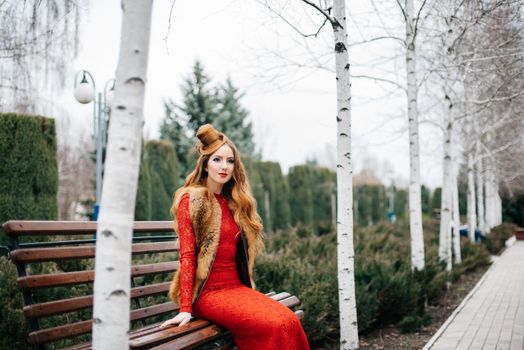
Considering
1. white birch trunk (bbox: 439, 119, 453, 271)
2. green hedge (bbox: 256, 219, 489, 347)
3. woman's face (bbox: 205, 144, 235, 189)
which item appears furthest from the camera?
white birch trunk (bbox: 439, 119, 453, 271)

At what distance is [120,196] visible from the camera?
1.99m

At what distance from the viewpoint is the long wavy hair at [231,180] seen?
3369mm

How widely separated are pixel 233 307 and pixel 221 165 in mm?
956

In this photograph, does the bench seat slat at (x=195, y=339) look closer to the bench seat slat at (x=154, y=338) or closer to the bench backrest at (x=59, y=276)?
the bench seat slat at (x=154, y=338)

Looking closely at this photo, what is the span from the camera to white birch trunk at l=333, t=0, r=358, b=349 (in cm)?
416

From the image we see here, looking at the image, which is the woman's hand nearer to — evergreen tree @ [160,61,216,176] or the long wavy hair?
the long wavy hair

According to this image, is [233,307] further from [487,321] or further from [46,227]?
[487,321]

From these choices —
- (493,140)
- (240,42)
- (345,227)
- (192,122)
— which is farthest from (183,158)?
(345,227)

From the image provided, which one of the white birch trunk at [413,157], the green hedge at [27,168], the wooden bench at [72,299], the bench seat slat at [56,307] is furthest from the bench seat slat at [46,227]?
the white birch trunk at [413,157]

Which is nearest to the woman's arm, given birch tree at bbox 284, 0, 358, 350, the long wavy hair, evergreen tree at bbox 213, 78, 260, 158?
the long wavy hair

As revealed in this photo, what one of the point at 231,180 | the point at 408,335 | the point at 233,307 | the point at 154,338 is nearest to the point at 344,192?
the point at 231,180

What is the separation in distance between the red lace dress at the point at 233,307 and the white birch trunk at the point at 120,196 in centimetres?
94

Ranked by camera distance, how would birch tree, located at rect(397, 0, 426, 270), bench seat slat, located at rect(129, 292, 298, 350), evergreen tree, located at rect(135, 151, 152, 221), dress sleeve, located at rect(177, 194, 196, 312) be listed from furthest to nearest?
1. evergreen tree, located at rect(135, 151, 152, 221)
2. birch tree, located at rect(397, 0, 426, 270)
3. dress sleeve, located at rect(177, 194, 196, 312)
4. bench seat slat, located at rect(129, 292, 298, 350)

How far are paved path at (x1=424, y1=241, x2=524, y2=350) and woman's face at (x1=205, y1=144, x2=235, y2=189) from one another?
9.67ft
